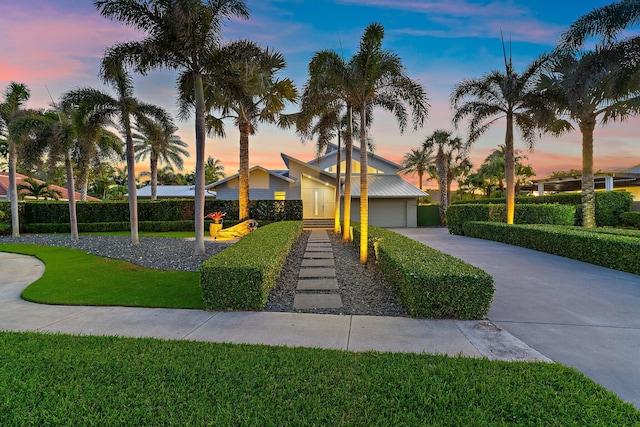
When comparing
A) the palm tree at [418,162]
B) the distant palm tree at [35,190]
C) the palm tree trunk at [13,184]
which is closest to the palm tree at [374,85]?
the palm tree trunk at [13,184]

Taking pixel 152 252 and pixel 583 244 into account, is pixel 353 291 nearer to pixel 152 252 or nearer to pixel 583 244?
pixel 583 244

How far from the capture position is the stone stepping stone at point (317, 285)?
257 inches

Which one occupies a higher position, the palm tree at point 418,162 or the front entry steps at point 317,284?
the palm tree at point 418,162

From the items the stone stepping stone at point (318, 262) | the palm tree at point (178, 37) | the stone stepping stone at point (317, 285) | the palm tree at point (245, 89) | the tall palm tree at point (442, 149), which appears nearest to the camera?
the stone stepping stone at point (317, 285)

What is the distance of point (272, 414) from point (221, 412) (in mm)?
364

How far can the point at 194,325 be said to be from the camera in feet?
14.7

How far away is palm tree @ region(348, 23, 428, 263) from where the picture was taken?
8453mm

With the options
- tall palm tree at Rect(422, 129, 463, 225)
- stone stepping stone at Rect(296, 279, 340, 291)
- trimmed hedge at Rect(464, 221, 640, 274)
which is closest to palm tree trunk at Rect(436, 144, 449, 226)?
tall palm tree at Rect(422, 129, 463, 225)

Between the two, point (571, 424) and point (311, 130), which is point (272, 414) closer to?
point (571, 424)

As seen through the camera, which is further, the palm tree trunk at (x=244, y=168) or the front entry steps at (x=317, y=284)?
the palm tree trunk at (x=244, y=168)

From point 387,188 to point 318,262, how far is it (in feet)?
58.6

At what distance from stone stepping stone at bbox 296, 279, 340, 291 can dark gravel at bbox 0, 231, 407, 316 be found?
164 millimetres

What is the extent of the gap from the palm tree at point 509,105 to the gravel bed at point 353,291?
10.7 metres

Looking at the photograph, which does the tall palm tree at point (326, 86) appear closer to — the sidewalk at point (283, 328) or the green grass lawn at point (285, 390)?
the sidewalk at point (283, 328)
